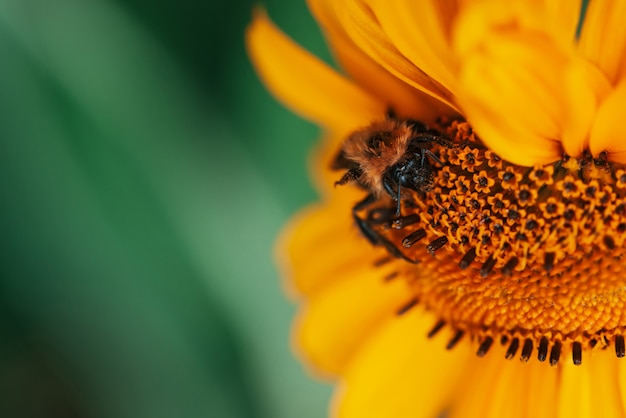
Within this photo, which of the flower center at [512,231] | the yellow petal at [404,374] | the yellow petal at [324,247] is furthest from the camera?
the yellow petal at [324,247]

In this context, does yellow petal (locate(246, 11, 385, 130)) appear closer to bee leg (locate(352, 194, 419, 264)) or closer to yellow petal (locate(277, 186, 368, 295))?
bee leg (locate(352, 194, 419, 264))

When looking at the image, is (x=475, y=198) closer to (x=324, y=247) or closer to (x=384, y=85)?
(x=384, y=85)

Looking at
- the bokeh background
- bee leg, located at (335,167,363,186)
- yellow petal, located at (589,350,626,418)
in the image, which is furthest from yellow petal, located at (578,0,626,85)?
the bokeh background

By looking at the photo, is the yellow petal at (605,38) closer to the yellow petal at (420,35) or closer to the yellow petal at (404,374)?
the yellow petal at (420,35)

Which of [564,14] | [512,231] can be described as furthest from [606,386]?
[564,14]

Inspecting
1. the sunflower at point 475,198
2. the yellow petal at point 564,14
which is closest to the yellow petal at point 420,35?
the sunflower at point 475,198
